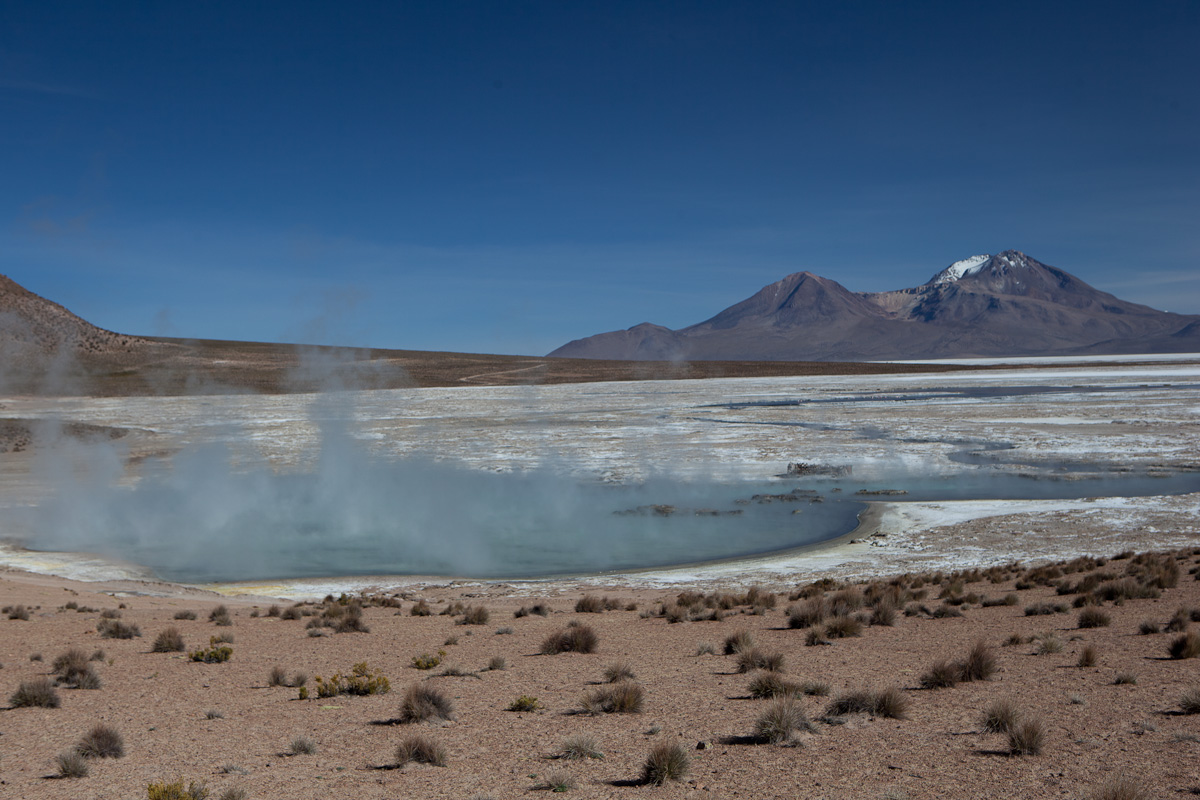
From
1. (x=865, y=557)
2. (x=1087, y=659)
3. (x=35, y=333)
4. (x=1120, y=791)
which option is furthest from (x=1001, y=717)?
(x=35, y=333)

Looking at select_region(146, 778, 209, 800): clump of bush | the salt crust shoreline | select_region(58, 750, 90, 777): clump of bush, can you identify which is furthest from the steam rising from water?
select_region(146, 778, 209, 800): clump of bush

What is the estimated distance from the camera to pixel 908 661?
8023 mm

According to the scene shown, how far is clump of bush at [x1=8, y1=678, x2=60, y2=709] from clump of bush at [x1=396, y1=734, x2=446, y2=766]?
134 inches

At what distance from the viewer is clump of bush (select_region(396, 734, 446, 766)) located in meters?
5.57

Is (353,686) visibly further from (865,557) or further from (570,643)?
(865,557)

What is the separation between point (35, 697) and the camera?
6.96 metres

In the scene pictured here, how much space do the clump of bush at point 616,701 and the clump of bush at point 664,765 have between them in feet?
4.70

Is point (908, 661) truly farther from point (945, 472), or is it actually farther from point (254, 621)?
point (945, 472)

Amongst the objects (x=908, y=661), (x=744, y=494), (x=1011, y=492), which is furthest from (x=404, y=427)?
(x=908, y=661)

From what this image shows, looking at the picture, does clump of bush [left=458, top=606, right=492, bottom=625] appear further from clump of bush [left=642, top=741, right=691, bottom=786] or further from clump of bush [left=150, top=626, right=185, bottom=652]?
clump of bush [left=642, top=741, right=691, bottom=786]

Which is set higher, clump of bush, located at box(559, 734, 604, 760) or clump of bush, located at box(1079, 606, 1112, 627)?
clump of bush, located at box(559, 734, 604, 760)

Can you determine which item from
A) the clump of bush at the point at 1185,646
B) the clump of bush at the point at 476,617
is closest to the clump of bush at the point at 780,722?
the clump of bush at the point at 1185,646

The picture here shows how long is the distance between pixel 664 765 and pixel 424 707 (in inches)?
90.2

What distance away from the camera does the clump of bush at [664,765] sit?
506 cm
